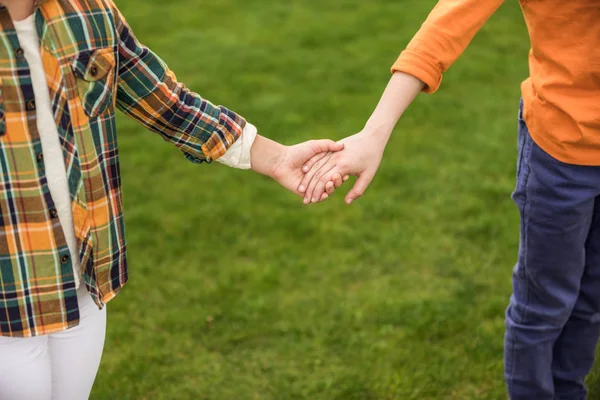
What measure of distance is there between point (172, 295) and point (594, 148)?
197 cm

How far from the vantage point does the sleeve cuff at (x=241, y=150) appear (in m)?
2.11

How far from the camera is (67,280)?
1779mm

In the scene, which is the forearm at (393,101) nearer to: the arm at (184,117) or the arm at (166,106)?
the arm at (184,117)

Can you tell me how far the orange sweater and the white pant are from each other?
0.99 metres

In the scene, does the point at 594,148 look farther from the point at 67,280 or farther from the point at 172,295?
the point at 172,295

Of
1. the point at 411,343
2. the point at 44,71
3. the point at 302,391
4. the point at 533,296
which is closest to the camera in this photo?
the point at 44,71

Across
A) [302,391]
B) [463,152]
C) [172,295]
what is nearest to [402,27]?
[463,152]

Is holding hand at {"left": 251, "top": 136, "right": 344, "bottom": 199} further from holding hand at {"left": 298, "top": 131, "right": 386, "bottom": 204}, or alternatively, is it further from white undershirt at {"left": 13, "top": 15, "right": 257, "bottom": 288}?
white undershirt at {"left": 13, "top": 15, "right": 257, "bottom": 288}

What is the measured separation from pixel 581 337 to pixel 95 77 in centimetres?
156

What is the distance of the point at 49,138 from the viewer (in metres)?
1.71

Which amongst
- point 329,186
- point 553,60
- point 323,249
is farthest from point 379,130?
point 323,249

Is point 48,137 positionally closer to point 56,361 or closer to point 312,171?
point 56,361

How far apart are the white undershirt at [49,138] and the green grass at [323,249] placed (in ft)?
4.16

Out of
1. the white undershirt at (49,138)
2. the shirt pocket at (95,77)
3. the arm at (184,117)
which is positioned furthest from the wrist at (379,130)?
the white undershirt at (49,138)
